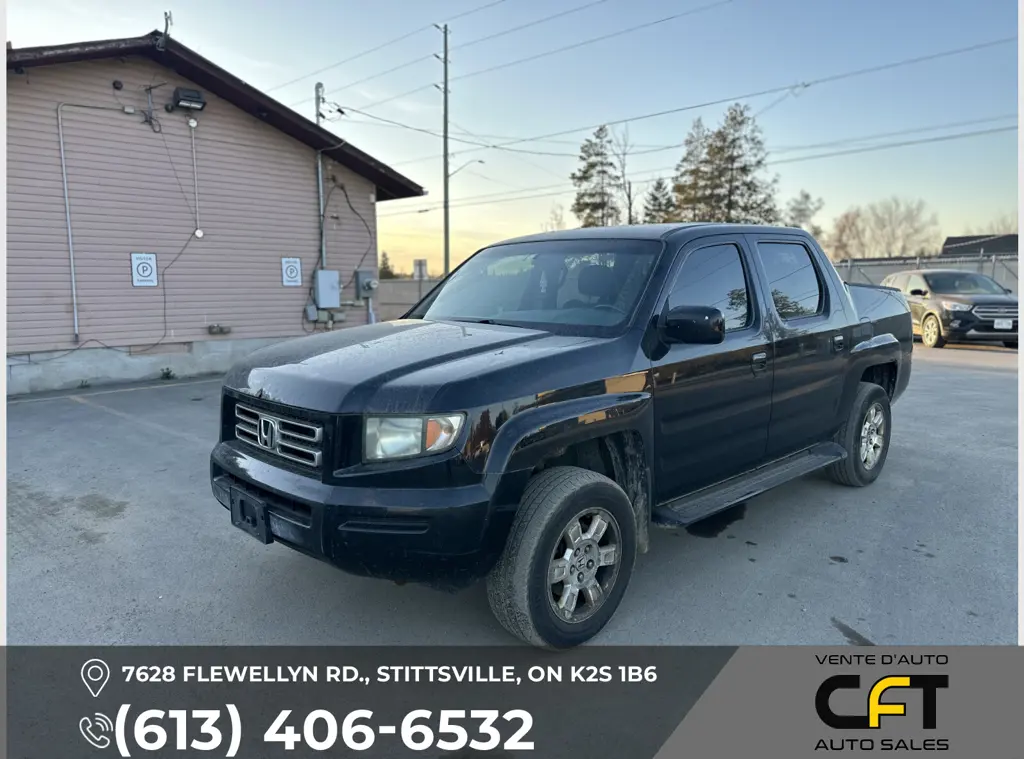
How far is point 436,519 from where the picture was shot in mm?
2613

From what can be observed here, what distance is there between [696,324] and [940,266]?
2849 centimetres

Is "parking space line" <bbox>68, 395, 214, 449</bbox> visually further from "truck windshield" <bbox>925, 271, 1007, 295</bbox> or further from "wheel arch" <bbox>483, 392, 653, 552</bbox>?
"truck windshield" <bbox>925, 271, 1007, 295</bbox>

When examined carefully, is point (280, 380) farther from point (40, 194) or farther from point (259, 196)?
point (259, 196)

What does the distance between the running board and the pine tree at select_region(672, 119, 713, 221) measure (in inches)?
1334

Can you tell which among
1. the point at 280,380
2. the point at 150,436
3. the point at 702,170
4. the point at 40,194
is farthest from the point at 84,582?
the point at 702,170

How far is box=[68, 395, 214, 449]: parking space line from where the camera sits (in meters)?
6.94

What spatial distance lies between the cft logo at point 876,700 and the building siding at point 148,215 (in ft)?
36.4

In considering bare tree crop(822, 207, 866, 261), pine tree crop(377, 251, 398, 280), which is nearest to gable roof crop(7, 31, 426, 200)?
pine tree crop(377, 251, 398, 280)

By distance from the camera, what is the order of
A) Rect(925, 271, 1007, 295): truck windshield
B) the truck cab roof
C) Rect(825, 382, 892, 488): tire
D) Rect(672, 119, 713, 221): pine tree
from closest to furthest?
the truck cab roof → Rect(825, 382, 892, 488): tire → Rect(925, 271, 1007, 295): truck windshield → Rect(672, 119, 713, 221): pine tree

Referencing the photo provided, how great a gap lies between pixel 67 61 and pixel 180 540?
887 centimetres

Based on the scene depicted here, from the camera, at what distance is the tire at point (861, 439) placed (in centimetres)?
501


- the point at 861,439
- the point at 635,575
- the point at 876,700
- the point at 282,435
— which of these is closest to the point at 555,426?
the point at 282,435

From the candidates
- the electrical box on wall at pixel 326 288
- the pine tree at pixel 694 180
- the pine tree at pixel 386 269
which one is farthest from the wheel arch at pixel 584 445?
the pine tree at pixel 386 269

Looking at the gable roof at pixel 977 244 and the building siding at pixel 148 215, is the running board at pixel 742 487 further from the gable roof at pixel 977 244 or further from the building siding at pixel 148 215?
the gable roof at pixel 977 244
